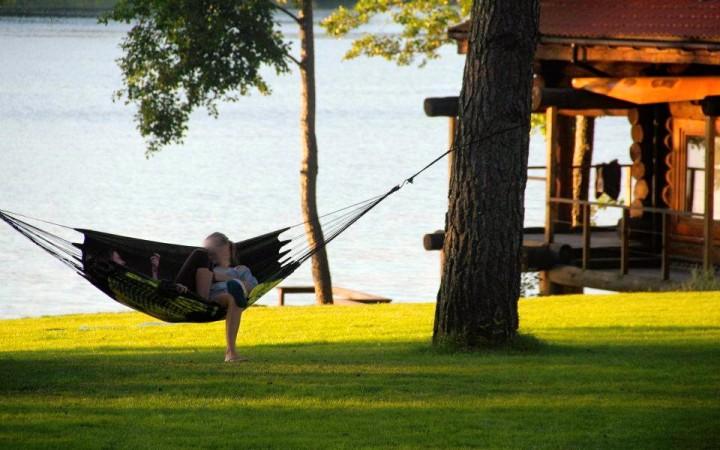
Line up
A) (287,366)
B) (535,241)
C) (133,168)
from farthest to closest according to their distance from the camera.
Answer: (133,168) → (535,241) → (287,366)

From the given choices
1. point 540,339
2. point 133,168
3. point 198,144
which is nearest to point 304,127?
point 540,339

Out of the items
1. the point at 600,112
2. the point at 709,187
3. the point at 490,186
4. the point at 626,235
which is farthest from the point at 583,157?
the point at 490,186

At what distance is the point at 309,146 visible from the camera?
21.7m

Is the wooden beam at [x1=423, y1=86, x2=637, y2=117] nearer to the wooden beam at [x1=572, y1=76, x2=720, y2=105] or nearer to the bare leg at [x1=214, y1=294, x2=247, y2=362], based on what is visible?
the wooden beam at [x1=572, y1=76, x2=720, y2=105]

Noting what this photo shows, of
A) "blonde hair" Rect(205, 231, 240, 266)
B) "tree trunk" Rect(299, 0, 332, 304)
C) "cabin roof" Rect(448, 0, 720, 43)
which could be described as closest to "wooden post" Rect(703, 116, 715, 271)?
"cabin roof" Rect(448, 0, 720, 43)

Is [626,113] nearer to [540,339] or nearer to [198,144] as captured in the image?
[540,339]

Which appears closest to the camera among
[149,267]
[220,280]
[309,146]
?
[220,280]

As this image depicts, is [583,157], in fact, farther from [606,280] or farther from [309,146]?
[606,280]

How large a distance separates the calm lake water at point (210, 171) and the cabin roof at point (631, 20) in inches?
241

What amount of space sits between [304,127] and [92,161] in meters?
25.4

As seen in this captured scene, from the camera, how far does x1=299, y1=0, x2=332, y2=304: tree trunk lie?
68.8ft

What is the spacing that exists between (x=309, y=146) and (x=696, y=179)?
703cm

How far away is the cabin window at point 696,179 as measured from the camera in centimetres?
1652

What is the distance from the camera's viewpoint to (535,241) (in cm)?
1684
